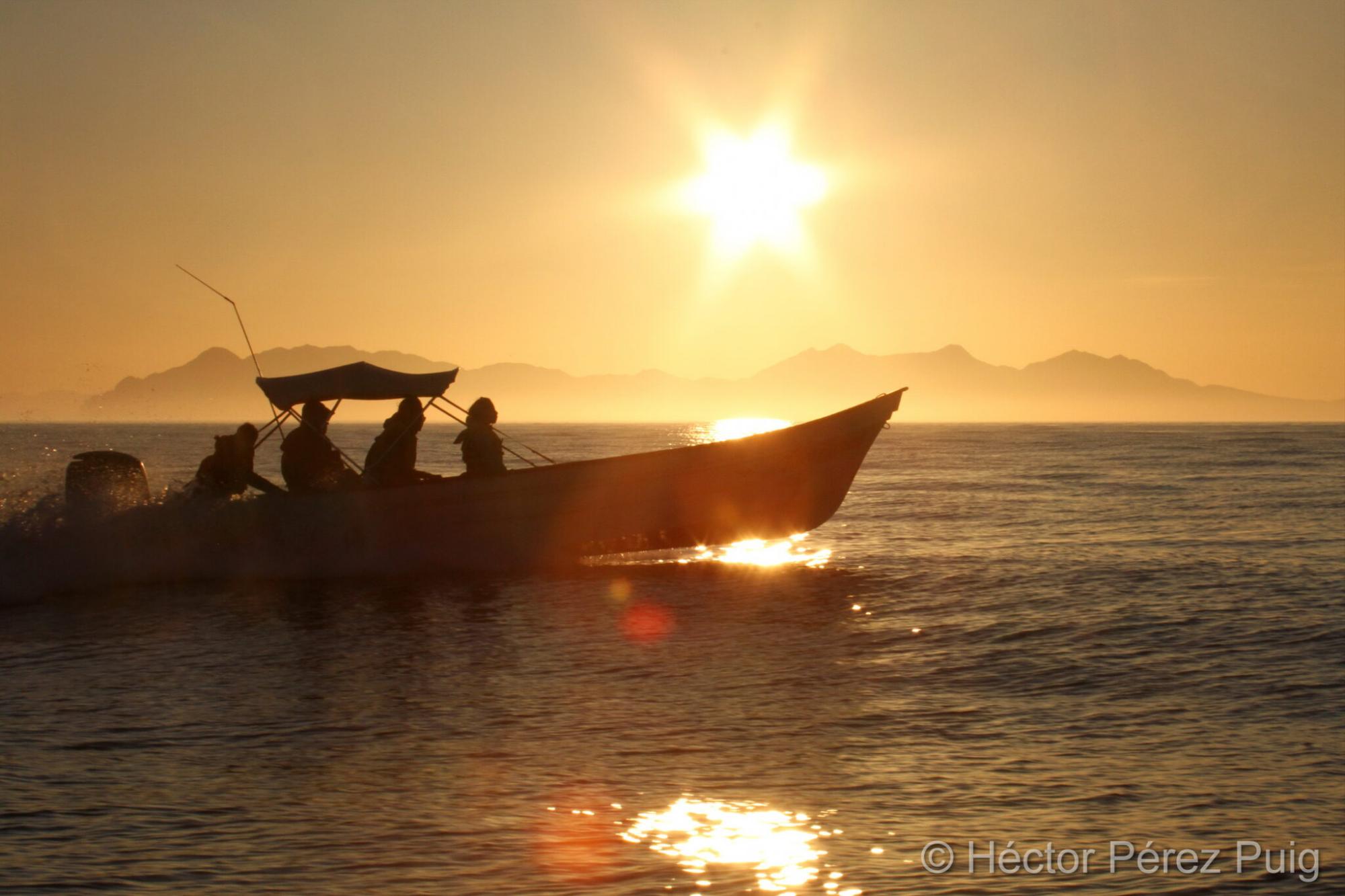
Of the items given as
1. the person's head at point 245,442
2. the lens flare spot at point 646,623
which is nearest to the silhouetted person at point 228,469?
the person's head at point 245,442

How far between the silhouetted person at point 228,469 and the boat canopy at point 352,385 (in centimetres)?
72

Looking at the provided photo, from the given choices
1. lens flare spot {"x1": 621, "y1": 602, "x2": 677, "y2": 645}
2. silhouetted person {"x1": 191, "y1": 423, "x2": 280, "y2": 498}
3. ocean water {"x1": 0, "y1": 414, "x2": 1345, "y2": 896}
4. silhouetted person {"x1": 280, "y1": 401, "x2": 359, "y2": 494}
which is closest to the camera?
ocean water {"x1": 0, "y1": 414, "x2": 1345, "y2": 896}

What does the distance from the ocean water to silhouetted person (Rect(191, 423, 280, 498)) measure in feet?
4.84

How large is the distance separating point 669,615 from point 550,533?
4.34 m

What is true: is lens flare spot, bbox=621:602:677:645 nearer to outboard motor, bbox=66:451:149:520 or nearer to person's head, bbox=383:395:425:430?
person's head, bbox=383:395:425:430

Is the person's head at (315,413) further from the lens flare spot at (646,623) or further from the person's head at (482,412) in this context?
the lens flare spot at (646,623)

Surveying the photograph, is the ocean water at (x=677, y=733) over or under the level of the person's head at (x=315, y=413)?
under

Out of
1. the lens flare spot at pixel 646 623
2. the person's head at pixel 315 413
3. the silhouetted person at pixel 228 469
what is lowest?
the lens flare spot at pixel 646 623

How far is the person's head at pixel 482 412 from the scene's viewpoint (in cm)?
1869

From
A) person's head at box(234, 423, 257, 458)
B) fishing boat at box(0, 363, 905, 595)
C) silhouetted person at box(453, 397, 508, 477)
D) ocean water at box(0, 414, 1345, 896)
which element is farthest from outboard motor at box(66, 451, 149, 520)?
silhouetted person at box(453, 397, 508, 477)

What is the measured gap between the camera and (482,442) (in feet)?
61.6

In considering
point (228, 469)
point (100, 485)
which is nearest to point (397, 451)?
point (228, 469)

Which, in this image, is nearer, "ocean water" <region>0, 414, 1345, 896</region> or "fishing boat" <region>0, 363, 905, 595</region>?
"ocean water" <region>0, 414, 1345, 896</region>

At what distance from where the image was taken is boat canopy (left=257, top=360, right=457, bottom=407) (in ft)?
60.0
